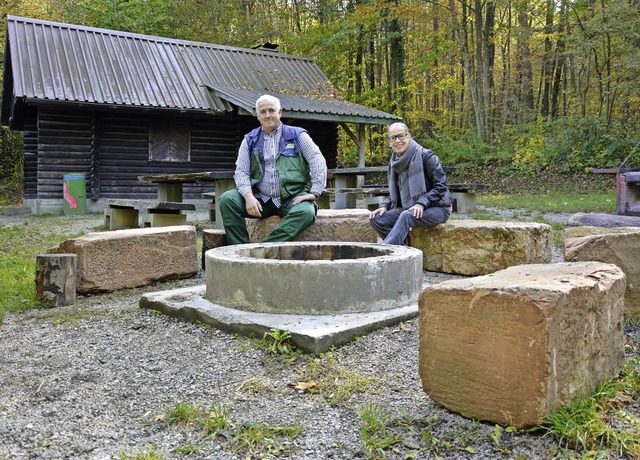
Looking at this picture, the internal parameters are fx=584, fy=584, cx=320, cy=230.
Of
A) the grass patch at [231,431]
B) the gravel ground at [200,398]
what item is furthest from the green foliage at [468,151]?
the grass patch at [231,431]

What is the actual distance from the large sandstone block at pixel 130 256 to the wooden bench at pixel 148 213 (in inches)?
96.2

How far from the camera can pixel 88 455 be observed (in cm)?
210

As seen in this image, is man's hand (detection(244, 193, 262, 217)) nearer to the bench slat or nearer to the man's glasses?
the man's glasses

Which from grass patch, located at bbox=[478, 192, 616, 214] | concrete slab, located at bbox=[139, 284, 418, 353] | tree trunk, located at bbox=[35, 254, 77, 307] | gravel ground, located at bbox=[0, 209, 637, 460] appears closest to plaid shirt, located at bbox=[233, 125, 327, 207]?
concrete slab, located at bbox=[139, 284, 418, 353]

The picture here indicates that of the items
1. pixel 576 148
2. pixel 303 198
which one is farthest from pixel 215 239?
pixel 576 148

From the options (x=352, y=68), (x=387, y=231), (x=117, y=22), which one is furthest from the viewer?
(x=352, y=68)

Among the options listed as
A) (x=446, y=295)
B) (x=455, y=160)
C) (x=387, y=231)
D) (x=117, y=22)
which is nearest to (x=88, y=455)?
(x=446, y=295)

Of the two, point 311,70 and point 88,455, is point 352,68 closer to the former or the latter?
point 311,70

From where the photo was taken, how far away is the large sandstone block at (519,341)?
2.04 m

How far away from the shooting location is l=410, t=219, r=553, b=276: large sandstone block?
5.05 metres

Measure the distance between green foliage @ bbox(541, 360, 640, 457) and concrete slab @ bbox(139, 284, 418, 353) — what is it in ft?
4.20

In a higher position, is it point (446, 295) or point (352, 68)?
point (352, 68)

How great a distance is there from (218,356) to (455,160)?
17.4m

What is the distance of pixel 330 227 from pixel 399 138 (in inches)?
38.7
